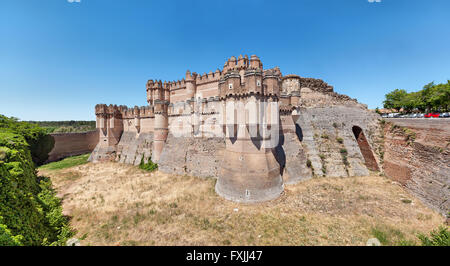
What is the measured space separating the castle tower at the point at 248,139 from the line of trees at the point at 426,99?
40.9 meters

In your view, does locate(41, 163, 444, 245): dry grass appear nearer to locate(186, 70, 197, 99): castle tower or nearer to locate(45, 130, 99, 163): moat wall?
locate(186, 70, 197, 99): castle tower

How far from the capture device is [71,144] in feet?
102

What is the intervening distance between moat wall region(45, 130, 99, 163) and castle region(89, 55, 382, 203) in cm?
1047

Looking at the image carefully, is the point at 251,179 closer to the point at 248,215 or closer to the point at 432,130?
the point at 248,215

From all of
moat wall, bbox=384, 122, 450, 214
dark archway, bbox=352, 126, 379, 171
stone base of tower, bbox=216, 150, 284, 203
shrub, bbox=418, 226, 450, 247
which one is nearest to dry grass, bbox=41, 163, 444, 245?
shrub, bbox=418, 226, 450, 247

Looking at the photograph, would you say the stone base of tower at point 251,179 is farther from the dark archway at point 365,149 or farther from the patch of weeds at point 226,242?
the dark archway at point 365,149

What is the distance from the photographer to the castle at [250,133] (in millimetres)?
12406

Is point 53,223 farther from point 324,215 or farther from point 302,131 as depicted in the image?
point 302,131

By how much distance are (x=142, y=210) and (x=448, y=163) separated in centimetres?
2382

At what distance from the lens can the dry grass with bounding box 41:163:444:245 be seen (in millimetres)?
8573

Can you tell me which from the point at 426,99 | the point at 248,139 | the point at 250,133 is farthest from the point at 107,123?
the point at 426,99

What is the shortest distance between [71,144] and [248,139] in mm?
39831
